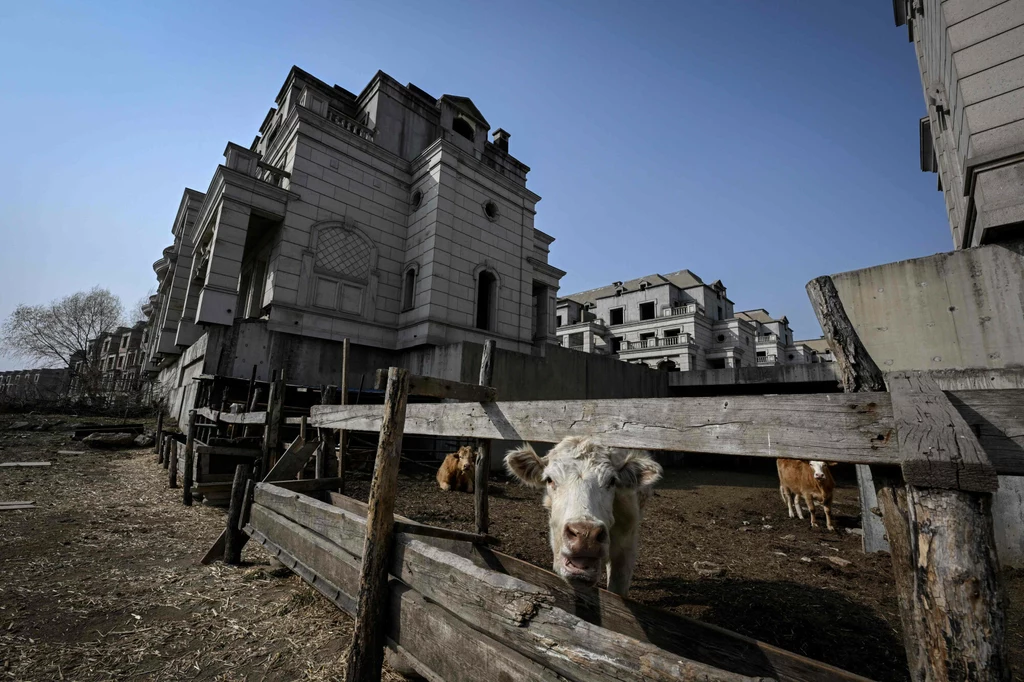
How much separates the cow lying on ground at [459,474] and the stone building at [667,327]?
29.7m

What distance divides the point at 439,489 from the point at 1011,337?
39.6 feet

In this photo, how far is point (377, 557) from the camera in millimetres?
3188

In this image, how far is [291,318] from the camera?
15.8 m

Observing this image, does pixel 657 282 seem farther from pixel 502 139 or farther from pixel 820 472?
pixel 820 472

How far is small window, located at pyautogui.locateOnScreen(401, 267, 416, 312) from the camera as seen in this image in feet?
61.6

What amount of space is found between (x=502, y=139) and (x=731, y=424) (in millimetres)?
28528

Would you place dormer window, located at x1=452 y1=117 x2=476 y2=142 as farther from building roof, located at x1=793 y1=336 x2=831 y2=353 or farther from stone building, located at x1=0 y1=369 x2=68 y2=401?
building roof, located at x1=793 y1=336 x2=831 y2=353

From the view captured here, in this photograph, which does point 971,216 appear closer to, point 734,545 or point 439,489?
point 734,545

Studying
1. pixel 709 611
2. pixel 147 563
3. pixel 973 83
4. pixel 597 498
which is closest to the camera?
pixel 597 498

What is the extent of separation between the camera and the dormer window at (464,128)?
23.7m

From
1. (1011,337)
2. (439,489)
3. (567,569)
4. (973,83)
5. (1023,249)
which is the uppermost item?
(973,83)

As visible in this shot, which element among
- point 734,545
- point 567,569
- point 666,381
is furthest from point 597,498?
point 666,381

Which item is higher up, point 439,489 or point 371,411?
point 371,411

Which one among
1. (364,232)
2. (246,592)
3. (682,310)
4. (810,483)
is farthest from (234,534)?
(682,310)
